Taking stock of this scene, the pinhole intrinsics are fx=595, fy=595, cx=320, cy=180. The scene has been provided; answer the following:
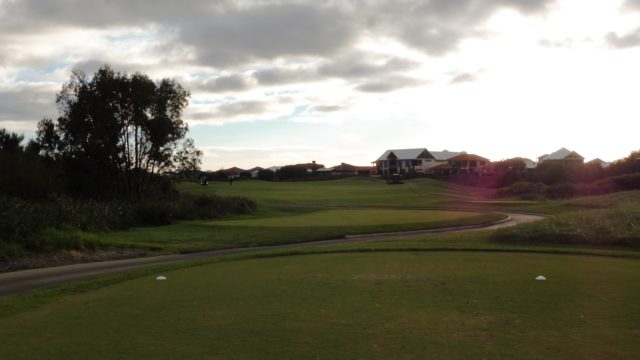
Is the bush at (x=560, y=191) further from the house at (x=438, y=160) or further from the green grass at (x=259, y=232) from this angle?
the house at (x=438, y=160)

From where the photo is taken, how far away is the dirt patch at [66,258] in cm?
1777

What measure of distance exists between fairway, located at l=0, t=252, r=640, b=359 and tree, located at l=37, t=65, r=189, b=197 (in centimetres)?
3876

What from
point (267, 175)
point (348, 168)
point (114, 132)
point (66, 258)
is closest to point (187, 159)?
point (114, 132)

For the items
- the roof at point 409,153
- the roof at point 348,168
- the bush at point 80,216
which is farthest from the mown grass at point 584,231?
the roof at point 348,168

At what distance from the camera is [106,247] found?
2200 cm

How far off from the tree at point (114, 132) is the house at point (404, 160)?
95.2 metres

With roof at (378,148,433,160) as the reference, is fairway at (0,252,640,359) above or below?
below

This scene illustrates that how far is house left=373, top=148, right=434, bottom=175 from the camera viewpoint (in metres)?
143

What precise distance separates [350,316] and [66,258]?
14.2 m

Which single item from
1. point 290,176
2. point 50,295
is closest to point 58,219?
point 50,295

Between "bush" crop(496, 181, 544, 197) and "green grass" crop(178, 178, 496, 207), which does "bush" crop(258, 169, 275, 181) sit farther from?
"bush" crop(496, 181, 544, 197)

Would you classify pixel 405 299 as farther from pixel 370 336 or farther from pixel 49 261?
pixel 49 261

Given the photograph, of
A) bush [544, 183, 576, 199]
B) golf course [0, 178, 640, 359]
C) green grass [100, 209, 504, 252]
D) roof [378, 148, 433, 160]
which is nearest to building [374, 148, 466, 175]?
roof [378, 148, 433, 160]

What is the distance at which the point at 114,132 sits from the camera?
160 feet
